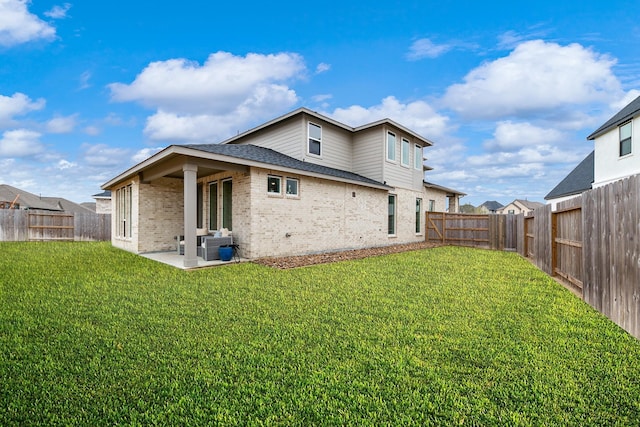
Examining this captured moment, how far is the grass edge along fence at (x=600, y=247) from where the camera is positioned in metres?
3.79

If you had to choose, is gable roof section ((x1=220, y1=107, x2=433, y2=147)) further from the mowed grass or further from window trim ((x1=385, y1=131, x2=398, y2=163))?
the mowed grass

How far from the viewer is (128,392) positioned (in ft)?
8.00

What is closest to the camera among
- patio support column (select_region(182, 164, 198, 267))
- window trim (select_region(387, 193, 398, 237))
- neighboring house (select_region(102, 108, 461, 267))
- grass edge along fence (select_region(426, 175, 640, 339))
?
grass edge along fence (select_region(426, 175, 640, 339))

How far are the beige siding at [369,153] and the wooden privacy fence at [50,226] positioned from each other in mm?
16004

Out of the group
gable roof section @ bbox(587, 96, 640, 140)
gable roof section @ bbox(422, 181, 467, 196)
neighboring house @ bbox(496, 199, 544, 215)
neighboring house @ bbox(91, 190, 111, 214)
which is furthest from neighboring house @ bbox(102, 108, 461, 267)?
neighboring house @ bbox(496, 199, 544, 215)

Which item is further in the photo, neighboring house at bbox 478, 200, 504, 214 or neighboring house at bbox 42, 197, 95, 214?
neighboring house at bbox 478, 200, 504, 214

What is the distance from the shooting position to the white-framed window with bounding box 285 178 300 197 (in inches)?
431

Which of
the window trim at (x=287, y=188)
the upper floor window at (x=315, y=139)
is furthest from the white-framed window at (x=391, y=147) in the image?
the window trim at (x=287, y=188)

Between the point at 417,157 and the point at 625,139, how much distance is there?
31.4ft

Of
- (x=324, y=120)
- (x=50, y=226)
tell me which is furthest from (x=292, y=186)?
(x=50, y=226)

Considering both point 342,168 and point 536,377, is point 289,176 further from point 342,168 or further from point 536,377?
point 536,377

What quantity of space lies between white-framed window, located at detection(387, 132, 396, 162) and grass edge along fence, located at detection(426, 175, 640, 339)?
776cm

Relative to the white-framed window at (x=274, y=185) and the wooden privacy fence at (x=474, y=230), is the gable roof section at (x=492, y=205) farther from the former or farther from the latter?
the white-framed window at (x=274, y=185)

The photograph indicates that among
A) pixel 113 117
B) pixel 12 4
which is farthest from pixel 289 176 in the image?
pixel 113 117
